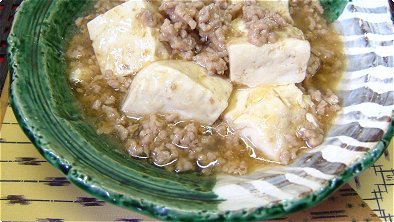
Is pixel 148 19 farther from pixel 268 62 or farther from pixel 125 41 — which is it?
pixel 268 62

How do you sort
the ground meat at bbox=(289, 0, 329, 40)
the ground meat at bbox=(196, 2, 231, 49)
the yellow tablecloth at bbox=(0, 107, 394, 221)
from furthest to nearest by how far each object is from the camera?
1. the ground meat at bbox=(289, 0, 329, 40)
2. the ground meat at bbox=(196, 2, 231, 49)
3. the yellow tablecloth at bbox=(0, 107, 394, 221)

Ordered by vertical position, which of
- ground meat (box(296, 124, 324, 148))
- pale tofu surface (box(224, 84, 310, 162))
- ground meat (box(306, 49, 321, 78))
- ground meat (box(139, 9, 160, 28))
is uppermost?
ground meat (box(139, 9, 160, 28))

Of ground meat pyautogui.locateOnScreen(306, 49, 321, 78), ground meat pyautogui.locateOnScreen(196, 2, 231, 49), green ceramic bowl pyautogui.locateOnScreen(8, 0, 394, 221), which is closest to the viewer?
green ceramic bowl pyautogui.locateOnScreen(8, 0, 394, 221)

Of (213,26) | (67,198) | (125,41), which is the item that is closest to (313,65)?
(213,26)

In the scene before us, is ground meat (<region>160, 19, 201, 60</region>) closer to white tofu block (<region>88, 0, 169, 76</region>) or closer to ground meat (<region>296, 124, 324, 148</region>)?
white tofu block (<region>88, 0, 169, 76</region>)

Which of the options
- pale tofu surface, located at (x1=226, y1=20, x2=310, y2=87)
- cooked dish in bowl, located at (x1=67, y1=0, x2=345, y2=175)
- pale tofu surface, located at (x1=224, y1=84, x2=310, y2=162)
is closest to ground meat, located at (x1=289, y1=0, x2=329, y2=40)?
cooked dish in bowl, located at (x1=67, y1=0, x2=345, y2=175)
